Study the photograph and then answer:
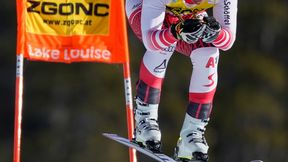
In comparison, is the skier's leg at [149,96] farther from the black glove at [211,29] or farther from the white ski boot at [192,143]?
the black glove at [211,29]

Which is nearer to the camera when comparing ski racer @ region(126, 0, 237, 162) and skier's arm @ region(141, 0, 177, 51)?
ski racer @ region(126, 0, 237, 162)

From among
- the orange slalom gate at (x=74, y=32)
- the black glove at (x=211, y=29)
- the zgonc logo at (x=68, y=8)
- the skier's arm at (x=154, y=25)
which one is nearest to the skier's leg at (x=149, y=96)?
the skier's arm at (x=154, y=25)

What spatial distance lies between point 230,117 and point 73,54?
23.6 metres

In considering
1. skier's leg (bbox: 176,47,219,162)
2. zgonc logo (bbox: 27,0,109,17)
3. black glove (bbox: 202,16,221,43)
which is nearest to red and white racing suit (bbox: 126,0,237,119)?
skier's leg (bbox: 176,47,219,162)

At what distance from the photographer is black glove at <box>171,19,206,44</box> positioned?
1259cm

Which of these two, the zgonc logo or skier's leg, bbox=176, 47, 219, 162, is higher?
the zgonc logo

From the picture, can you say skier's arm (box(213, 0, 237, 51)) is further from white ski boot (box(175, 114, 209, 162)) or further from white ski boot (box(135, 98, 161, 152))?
white ski boot (box(135, 98, 161, 152))

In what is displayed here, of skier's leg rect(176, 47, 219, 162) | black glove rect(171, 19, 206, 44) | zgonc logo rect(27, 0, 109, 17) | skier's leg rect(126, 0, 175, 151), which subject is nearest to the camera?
black glove rect(171, 19, 206, 44)

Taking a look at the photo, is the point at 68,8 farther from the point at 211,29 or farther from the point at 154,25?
the point at 211,29

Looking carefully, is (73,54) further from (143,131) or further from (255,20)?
(255,20)

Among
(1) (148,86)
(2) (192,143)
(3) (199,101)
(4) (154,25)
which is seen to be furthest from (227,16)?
(2) (192,143)

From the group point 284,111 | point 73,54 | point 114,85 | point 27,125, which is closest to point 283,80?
point 284,111

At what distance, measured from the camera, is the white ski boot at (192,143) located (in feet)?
43.8

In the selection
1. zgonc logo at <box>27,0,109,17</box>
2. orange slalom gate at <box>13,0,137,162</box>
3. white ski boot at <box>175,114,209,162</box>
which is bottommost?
white ski boot at <box>175,114,209,162</box>
